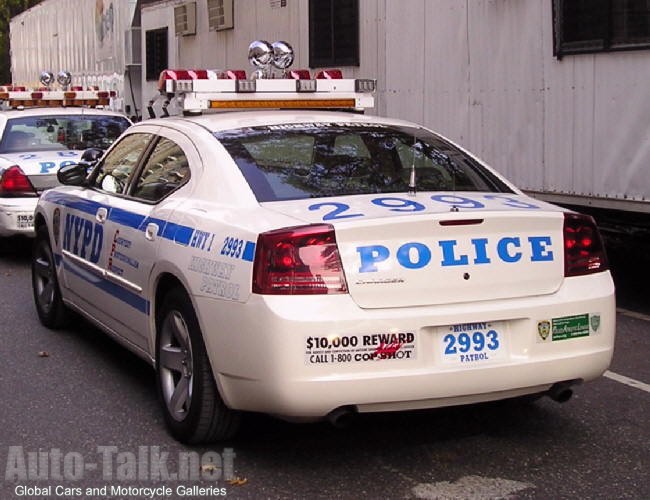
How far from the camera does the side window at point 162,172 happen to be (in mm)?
5387

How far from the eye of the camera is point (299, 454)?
4.81 metres

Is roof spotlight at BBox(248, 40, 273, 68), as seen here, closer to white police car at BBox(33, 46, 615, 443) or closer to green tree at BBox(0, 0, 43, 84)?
white police car at BBox(33, 46, 615, 443)

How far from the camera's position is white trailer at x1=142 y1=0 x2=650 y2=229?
294 inches

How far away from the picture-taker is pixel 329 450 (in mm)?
4859

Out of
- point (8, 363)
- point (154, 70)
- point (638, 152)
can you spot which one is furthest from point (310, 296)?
point (154, 70)

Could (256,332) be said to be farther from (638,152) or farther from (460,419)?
(638,152)

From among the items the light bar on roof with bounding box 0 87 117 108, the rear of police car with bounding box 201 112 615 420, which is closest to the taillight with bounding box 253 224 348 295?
the rear of police car with bounding box 201 112 615 420

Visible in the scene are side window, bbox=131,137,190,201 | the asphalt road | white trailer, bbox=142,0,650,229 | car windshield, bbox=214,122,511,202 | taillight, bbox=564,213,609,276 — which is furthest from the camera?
white trailer, bbox=142,0,650,229

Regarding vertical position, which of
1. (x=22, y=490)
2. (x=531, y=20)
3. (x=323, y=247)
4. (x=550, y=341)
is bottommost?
(x=22, y=490)

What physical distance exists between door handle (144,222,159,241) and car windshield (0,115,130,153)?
5.87 metres

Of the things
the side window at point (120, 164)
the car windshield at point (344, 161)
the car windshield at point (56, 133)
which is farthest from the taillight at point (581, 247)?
the car windshield at point (56, 133)

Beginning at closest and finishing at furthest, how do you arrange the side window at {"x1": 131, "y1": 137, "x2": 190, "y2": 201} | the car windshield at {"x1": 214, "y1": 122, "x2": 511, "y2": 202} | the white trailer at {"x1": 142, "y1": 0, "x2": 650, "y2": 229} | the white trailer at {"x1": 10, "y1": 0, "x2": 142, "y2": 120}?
the car windshield at {"x1": 214, "y1": 122, "x2": 511, "y2": 202} < the side window at {"x1": 131, "y1": 137, "x2": 190, "y2": 201} < the white trailer at {"x1": 142, "y1": 0, "x2": 650, "y2": 229} < the white trailer at {"x1": 10, "y1": 0, "x2": 142, "y2": 120}

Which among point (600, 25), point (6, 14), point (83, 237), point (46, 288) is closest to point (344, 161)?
point (83, 237)

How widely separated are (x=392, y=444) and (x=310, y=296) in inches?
42.5
